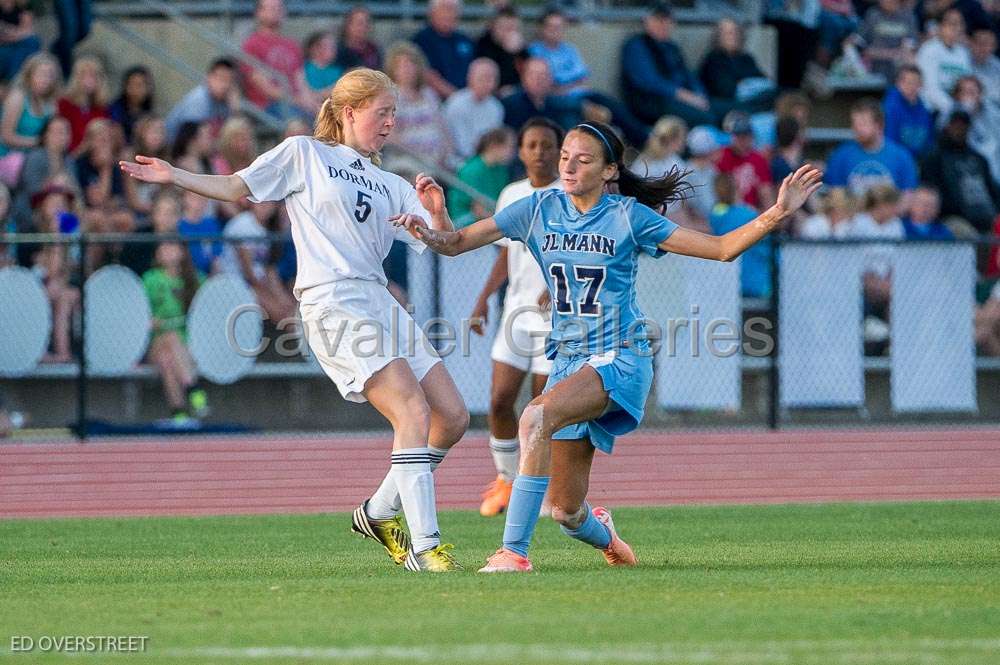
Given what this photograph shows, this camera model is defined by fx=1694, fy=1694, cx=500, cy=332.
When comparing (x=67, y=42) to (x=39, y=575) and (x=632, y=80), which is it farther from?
(x=39, y=575)

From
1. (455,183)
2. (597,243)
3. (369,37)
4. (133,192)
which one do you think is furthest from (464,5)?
(597,243)

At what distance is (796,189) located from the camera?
7422mm

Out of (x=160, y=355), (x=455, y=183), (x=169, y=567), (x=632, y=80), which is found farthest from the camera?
(x=632, y=80)

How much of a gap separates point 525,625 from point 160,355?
9.60 m

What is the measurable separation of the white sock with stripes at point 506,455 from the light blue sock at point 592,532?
352 centimetres

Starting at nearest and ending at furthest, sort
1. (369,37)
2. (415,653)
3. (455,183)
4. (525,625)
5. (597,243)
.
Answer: (415,653) → (525,625) → (597,243) → (455,183) → (369,37)

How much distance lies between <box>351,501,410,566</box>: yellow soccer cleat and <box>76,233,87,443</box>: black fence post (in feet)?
23.8

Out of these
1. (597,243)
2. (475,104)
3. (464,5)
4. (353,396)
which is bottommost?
(353,396)

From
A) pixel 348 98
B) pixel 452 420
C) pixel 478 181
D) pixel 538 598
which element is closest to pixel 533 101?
pixel 478 181

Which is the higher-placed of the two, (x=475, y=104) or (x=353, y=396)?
(x=475, y=104)

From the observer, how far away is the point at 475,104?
17094 millimetres

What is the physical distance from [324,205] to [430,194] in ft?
1.62

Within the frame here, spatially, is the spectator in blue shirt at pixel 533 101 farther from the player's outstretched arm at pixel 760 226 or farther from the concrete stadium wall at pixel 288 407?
the player's outstretched arm at pixel 760 226

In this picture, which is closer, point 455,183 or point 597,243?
point 597,243
